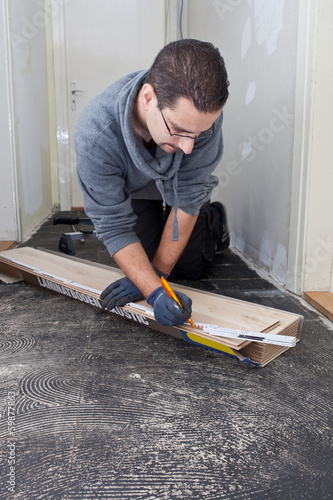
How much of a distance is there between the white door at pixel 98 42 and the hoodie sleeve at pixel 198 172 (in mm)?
3209

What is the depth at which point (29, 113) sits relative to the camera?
306 cm

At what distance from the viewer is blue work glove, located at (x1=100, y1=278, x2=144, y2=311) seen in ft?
4.04

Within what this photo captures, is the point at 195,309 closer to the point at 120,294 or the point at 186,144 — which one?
the point at 120,294

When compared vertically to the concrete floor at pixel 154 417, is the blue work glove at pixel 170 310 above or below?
above

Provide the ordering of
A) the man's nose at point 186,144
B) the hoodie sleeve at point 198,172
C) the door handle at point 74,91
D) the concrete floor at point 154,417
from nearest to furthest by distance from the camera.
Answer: the concrete floor at point 154,417
the man's nose at point 186,144
the hoodie sleeve at point 198,172
the door handle at point 74,91

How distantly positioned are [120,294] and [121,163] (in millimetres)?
442

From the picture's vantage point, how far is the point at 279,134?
1677 millimetres

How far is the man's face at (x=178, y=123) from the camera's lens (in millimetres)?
890

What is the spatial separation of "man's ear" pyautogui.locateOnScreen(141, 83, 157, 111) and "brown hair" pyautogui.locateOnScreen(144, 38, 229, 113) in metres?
0.04

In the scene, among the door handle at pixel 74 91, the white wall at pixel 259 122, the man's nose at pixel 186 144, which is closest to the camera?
the man's nose at pixel 186 144

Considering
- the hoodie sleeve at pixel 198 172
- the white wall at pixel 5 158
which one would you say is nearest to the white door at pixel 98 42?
the white wall at pixel 5 158

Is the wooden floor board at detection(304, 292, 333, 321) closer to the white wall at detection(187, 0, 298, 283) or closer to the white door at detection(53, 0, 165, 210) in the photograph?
the white wall at detection(187, 0, 298, 283)

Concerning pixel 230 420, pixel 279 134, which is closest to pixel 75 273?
pixel 230 420

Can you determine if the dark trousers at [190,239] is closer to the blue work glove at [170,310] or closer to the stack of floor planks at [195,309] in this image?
the stack of floor planks at [195,309]
